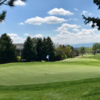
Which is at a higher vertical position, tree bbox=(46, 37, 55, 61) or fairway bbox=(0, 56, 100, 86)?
tree bbox=(46, 37, 55, 61)

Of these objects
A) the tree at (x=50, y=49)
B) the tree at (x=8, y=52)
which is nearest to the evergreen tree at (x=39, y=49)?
the tree at (x=50, y=49)

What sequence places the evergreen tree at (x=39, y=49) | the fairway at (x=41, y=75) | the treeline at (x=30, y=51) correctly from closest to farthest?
1. the fairway at (x=41, y=75)
2. the treeline at (x=30, y=51)
3. the evergreen tree at (x=39, y=49)

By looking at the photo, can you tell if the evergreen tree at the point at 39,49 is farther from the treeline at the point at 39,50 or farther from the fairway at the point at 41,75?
the fairway at the point at 41,75

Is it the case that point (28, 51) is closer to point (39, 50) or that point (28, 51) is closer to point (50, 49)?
point (39, 50)

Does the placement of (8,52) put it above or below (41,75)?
above

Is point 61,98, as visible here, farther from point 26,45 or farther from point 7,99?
point 26,45

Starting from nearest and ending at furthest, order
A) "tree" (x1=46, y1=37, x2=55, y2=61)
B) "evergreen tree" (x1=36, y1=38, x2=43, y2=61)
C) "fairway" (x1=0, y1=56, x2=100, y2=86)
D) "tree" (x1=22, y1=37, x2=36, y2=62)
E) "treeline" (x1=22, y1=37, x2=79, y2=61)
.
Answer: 1. "fairway" (x1=0, y1=56, x2=100, y2=86)
2. "tree" (x1=22, y1=37, x2=36, y2=62)
3. "treeline" (x1=22, y1=37, x2=79, y2=61)
4. "evergreen tree" (x1=36, y1=38, x2=43, y2=61)
5. "tree" (x1=46, y1=37, x2=55, y2=61)

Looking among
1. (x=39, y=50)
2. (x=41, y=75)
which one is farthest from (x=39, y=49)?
(x=41, y=75)

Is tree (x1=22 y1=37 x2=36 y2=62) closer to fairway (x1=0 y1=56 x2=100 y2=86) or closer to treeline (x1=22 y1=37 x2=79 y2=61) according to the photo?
treeline (x1=22 y1=37 x2=79 y2=61)

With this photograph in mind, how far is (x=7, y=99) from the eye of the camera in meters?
5.14

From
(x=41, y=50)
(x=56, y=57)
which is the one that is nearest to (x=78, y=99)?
(x=41, y=50)

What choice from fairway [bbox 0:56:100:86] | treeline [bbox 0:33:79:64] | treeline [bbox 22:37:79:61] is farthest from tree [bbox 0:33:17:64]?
fairway [bbox 0:56:100:86]

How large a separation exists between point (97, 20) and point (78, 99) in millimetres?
3159

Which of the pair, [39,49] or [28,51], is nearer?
[28,51]
